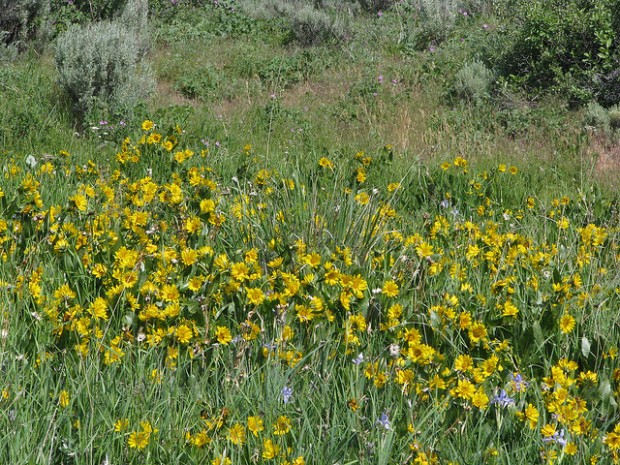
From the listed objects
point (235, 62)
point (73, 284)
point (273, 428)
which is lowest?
point (235, 62)

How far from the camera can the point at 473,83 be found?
27.5 feet

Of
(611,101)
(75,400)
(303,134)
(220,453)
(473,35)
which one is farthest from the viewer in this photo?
(473,35)

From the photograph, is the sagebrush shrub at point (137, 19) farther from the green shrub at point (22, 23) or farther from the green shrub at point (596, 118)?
the green shrub at point (596, 118)

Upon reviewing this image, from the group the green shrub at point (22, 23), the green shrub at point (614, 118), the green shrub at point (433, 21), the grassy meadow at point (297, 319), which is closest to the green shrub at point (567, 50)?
the green shrub at point (614, 118)

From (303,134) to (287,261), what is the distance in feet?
13.1

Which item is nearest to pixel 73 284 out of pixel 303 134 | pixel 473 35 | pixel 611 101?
pixel 303 134

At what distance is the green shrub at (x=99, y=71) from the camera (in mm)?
7516

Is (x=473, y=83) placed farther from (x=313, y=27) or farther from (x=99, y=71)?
(x=99, y=71)

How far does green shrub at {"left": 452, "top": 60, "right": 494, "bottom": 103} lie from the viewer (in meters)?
8.29

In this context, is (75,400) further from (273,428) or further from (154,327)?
(273,428)

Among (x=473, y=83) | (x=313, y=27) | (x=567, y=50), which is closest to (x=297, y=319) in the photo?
(x=473, y=83)

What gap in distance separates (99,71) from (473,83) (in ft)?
11.8

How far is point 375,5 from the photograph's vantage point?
12.9 meters

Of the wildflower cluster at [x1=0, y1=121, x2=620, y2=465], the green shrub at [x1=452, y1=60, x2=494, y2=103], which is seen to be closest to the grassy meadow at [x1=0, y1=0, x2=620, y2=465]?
the wildflower cluster at [x1=0, y1=121, x2=620, y2=465]
